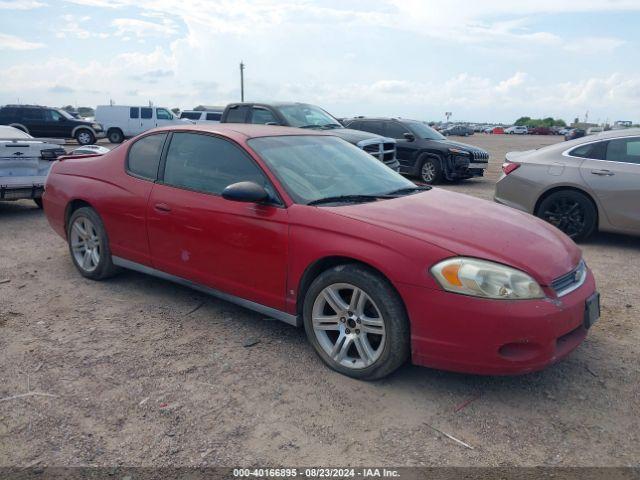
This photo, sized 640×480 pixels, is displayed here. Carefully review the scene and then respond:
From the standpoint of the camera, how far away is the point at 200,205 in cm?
402

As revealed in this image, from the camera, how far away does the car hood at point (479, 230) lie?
10.0 ft

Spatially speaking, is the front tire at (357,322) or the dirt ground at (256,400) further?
the front tire at (357,322)

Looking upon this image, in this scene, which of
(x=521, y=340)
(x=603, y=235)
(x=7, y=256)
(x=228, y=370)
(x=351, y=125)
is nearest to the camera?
(x=521, y=340)

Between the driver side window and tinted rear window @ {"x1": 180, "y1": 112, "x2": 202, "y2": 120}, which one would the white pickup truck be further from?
tinted rear window @ {"x1": 180, "y1": 112, "x2": 202, "y2": 120}

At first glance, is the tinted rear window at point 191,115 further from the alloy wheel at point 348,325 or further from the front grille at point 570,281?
the front grille at point 570,281

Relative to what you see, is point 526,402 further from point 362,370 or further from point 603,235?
point 603,235

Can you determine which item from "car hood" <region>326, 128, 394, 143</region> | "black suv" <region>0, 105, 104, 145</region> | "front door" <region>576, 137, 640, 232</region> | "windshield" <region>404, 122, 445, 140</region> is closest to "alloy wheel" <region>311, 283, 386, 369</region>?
"front door" <region>576, 137, 640, 232</region>

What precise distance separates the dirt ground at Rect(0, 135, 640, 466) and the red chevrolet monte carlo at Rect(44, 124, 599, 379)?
272mm

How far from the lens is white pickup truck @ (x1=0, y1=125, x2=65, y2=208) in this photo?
306 inches

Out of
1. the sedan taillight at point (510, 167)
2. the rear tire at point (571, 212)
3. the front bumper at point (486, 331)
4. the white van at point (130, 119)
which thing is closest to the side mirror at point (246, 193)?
the front bumper at point (486, 331)

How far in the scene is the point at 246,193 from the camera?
354 cm

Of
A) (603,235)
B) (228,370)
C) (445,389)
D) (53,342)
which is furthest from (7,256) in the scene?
(603,235)

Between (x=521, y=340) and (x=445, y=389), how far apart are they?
→ 60 cm

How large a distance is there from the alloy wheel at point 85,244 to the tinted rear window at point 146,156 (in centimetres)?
77
